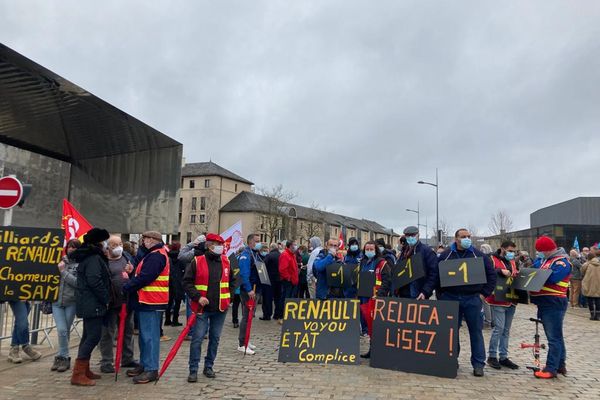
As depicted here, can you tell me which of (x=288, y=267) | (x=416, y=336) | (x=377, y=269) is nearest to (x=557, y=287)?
(x=416, y=336)

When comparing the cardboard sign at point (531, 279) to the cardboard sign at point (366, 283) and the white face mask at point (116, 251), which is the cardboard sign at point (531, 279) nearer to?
the cardboard sign at point (366, 283)

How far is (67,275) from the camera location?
6914 millimetres

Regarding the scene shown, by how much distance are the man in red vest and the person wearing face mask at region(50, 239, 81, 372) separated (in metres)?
1.81

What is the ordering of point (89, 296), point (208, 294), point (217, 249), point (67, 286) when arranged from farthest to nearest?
point (67, 286) → point (217, 249) → point (208, 294) → point (89, 296)

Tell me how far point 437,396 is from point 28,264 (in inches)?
258

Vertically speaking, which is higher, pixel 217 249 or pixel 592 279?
pixel 217 249

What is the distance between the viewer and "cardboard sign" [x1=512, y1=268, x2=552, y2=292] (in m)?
6.92

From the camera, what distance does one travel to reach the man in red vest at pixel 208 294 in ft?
21.0

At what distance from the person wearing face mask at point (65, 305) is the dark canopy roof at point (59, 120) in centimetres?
314

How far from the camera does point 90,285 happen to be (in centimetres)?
620

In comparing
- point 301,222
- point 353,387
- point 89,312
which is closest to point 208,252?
point 89,312

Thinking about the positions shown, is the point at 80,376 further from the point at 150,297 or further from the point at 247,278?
the point at 247,278

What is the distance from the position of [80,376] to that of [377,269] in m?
5.19

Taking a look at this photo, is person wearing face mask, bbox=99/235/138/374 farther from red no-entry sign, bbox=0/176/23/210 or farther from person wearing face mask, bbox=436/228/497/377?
person wearing face mask, bbox=436/228/497/377
